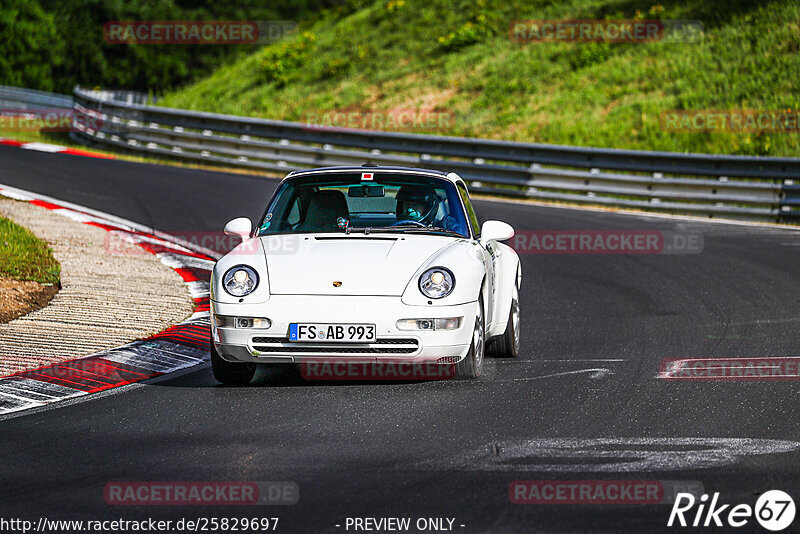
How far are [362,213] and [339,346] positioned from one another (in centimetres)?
170

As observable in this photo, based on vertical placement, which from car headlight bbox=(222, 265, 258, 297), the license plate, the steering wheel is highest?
the steering wheel

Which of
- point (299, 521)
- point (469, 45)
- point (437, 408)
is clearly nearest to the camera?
point (299, 521)

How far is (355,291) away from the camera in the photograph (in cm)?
698

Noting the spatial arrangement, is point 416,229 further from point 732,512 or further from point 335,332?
point 732,512

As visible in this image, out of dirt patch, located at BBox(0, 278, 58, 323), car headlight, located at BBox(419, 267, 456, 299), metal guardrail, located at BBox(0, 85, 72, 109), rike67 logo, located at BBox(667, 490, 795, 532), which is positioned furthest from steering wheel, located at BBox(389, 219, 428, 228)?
metal guardrail, located at BBox(0, 85, 72, 109)

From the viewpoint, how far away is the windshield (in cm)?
803

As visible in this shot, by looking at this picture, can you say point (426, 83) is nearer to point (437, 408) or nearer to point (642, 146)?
point (642, 146)

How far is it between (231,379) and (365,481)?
2.57 meters

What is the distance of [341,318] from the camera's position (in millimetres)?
6883

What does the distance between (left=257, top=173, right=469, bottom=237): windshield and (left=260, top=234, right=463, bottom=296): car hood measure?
237 millimetres

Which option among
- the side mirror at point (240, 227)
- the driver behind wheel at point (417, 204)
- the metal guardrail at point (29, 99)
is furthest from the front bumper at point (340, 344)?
the metal guardrail at point (29, 99)

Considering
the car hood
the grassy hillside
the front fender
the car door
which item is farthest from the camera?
the grassy hillside

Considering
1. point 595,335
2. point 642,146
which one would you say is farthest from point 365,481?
point 642,146

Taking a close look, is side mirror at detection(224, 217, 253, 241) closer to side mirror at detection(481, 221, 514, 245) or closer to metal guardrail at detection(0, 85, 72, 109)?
side mirror at detection(481, 221, 514, 245)
